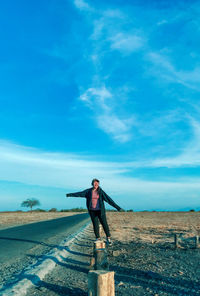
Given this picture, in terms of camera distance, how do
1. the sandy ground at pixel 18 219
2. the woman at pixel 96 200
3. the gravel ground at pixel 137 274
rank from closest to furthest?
the gravel ground at pixel 137 274 < the woman at pixel 96 200 < the sandy ground at pixel 18 219

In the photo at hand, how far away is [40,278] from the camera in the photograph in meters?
5.19

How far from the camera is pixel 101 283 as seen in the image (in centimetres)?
318

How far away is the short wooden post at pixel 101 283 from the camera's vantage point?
125 inches

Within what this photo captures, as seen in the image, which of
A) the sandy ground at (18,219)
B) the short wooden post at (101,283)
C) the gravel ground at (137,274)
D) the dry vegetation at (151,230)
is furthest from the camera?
the sandy ground at (18,219)

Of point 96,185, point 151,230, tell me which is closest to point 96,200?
point 96,185

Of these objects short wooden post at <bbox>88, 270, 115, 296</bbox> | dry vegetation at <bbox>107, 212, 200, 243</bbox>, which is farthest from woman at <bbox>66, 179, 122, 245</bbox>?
short wooden post at <bbox>88, 270, 115, 296</bbox>

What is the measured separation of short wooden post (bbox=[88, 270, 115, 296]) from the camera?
3.18 m

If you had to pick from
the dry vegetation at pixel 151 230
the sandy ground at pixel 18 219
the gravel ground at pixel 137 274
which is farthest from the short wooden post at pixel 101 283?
the sandy ground at pixel 18 219

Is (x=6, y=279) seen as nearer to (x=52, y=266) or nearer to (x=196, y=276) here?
(x=52, y=266)

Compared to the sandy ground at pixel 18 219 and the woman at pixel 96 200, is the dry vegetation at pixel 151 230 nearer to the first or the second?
the woman at pixel 96 200

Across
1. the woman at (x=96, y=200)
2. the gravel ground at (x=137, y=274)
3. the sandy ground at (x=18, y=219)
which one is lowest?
the gravel ground at (x=137, y=274)

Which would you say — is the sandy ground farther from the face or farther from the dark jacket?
Result: the face

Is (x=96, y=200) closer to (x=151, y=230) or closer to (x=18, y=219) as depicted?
(x=151, y=230)

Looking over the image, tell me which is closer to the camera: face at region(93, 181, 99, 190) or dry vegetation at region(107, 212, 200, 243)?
face at region(93, 181, 99, 190)
